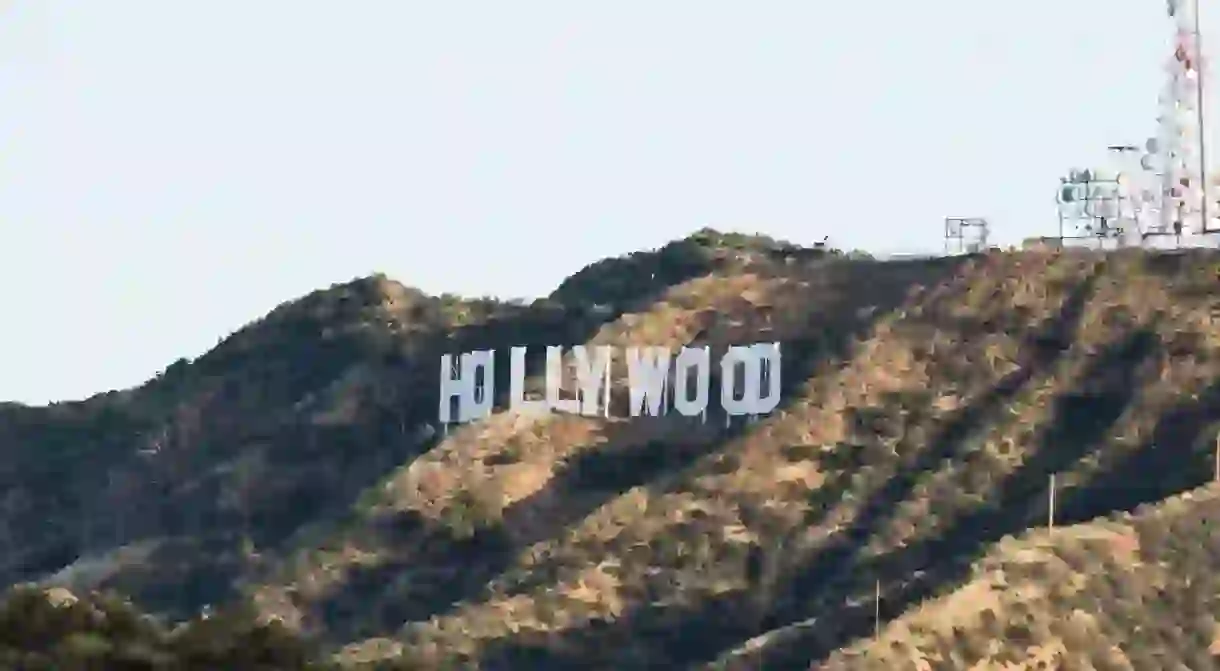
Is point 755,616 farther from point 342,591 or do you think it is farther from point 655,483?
point 342,591

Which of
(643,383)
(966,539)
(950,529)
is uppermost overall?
(643,383)


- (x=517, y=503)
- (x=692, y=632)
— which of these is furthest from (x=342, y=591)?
(x=692, y=632)

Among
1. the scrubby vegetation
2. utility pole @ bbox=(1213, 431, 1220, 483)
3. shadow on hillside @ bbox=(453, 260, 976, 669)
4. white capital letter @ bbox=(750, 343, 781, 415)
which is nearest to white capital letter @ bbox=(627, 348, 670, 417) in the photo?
white capital letter @ bbox=(750, 343, 781, 415)

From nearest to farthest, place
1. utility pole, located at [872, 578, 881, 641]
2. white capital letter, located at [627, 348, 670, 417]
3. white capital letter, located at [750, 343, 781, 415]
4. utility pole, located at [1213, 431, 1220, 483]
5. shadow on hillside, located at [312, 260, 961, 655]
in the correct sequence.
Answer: utility pole, located at [872, 578, 881, 641]
utility pole, located at [1213, 431, 1220, 483]
shadow on hillside, located at [312, 260, 961, 655]
white capital letter, located at [750, 343, 781, 415]
white capital letter, located at [627, 348, 670, 417]

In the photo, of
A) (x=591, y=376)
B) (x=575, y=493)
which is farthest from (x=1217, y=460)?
(x=591, y=376)

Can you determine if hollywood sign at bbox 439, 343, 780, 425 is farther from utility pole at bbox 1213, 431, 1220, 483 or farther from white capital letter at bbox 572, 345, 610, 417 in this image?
utility pole at bbox 1213, 431, 1220, 483

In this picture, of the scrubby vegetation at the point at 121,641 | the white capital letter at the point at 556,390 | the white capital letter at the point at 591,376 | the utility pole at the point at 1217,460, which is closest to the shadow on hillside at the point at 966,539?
the utility pole at the point at 1217,460

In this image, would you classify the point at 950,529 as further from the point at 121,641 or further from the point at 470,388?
the point at 121,641
